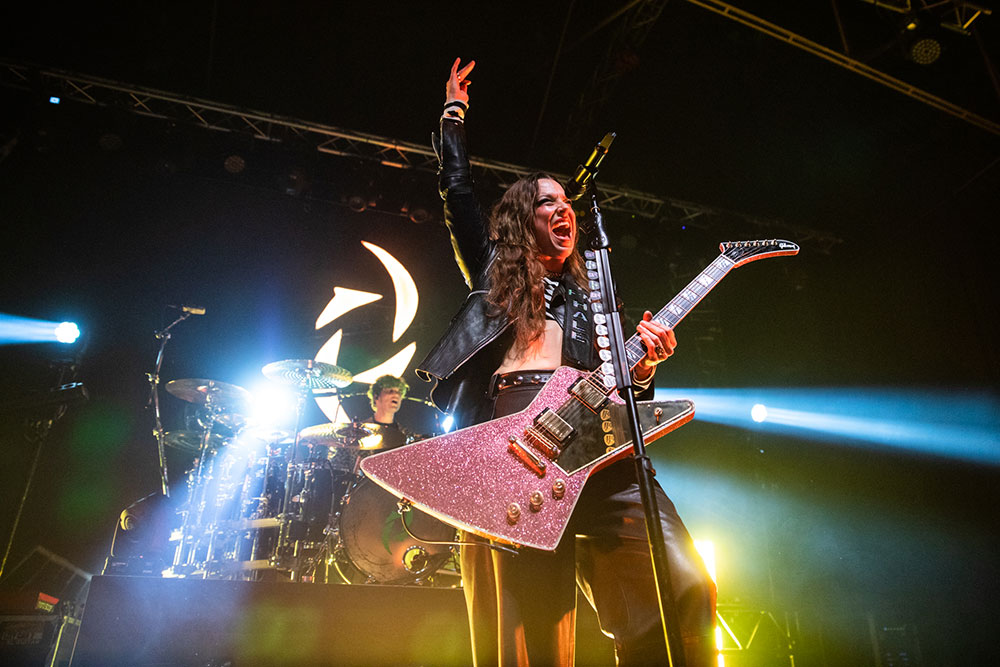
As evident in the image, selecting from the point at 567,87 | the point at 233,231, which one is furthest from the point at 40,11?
the point at 567,87

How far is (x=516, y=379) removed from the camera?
197 cm

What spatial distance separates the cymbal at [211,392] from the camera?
5633 millimetres

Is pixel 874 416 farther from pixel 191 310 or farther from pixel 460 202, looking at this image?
pixel 191 310

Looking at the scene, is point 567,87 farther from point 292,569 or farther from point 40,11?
point 292,569

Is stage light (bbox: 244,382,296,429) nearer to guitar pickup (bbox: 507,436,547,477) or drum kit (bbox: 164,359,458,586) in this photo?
drum kit (bbox: 164,359,458,586)

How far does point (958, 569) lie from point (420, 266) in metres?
6.94

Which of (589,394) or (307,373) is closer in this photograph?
(589,394)

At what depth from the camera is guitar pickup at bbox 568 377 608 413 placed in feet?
5.99

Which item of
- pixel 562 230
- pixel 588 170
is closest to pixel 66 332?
pixel 562 230

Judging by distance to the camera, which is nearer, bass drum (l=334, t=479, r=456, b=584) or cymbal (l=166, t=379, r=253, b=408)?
bass drum (l=334, t=479, r=456, b=584)

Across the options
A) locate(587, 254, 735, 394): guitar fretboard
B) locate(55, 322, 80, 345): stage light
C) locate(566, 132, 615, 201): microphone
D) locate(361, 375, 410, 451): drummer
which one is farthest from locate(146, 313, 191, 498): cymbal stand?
locate(587, 254, 735, 394): guitar fretboard

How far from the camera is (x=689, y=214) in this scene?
822 centimetres

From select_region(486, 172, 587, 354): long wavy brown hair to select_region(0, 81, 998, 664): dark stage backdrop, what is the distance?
522 centimetres

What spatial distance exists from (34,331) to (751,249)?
6900 mm
